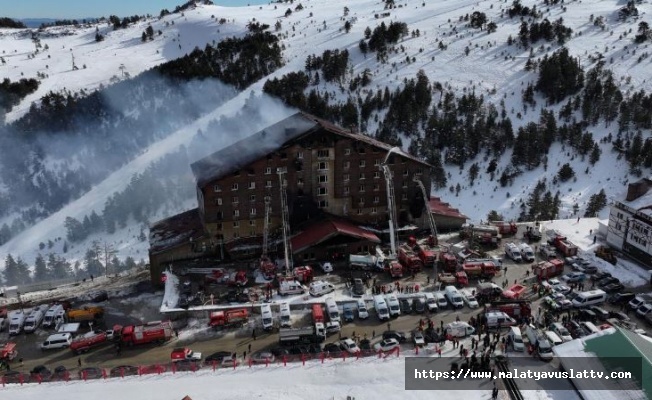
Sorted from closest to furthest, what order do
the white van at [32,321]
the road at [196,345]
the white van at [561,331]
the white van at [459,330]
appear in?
the white van at [561,331], the road at [196,345], the white van at [459,330], the white van at [32,321]

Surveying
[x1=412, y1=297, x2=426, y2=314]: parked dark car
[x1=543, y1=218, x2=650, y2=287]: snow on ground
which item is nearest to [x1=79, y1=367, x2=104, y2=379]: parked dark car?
[x1=412, y1=297, x2=426, y2=314]: parked dark car

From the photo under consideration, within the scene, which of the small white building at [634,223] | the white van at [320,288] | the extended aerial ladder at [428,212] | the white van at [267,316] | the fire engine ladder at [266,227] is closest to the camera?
the white van at [267,316]

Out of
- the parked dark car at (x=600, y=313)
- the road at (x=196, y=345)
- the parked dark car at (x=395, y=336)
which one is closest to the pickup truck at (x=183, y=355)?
the road at (x=196, y=345)

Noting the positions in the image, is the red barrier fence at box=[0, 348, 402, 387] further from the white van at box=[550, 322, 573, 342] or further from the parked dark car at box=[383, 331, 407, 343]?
the white van at box=[550, 322, 573, 342]

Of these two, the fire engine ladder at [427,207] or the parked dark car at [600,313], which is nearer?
the parked dark car at [600,313]

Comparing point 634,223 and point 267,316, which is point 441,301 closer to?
point 267,316

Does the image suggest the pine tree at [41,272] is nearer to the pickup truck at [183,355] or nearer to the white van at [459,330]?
the pickup truck at [183,355]
